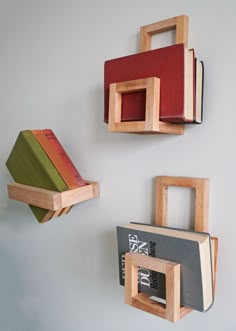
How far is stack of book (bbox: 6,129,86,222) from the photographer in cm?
65

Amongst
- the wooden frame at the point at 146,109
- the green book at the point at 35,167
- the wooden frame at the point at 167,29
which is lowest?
the green book at the point at 35,167

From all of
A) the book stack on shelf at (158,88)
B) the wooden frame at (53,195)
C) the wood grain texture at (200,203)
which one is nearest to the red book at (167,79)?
the book stack on shelf at (158,88)

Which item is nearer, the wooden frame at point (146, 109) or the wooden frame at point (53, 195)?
the wooden frame at point (146, 109)

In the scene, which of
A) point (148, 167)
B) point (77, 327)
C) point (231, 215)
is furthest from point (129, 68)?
point (77, 327)

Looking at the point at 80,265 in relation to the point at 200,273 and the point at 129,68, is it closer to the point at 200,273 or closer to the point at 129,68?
the point at 200,273

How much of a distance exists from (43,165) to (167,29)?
1.30ft

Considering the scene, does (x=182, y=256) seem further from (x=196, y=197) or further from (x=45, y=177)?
(x=45, y=177)

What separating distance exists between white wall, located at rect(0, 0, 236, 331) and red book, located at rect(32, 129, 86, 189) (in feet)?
0.12

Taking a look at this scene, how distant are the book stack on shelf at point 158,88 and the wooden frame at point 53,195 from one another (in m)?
0.20

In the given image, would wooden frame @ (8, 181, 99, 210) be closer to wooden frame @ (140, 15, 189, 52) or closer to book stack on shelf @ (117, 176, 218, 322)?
book stack on shelf @ (117, 176, 218, 322)

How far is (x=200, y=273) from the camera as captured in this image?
1.55 feet

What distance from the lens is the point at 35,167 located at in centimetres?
67

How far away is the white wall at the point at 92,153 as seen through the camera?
522 millimetres

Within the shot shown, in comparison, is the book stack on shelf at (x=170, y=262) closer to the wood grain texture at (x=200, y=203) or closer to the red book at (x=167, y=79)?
the wood grain texture at (x=200, y=203)
